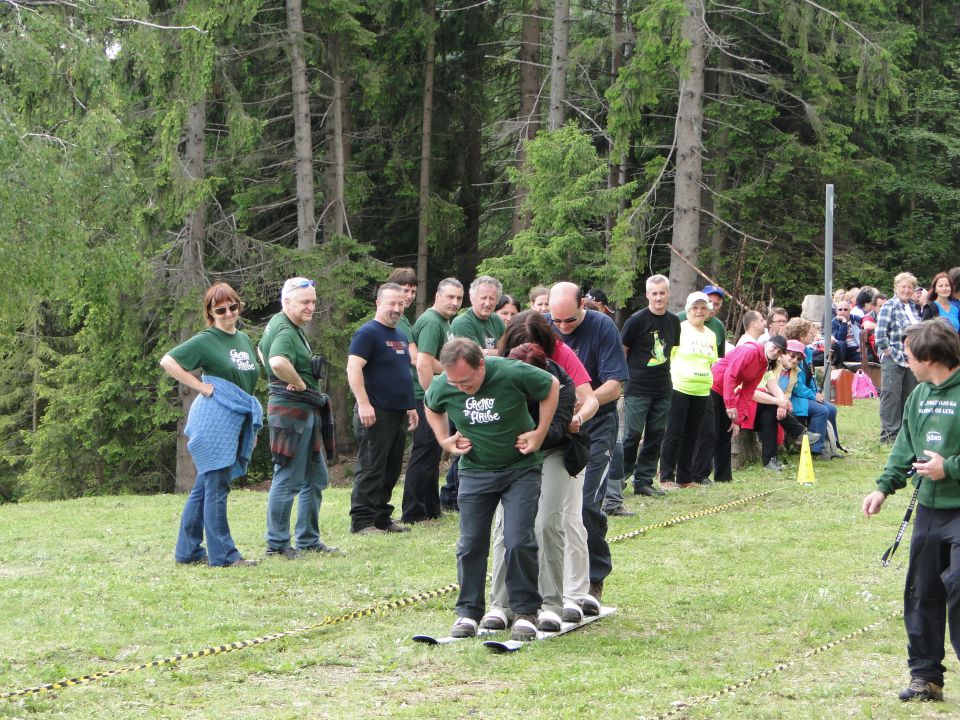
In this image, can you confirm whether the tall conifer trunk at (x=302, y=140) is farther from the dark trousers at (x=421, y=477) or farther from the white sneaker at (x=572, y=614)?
the white sneaker at (x=572, y=614)

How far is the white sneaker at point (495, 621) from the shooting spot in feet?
20.7

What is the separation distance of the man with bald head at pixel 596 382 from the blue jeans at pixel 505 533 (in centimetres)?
72

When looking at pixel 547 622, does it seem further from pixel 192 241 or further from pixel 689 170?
pixel 192 241

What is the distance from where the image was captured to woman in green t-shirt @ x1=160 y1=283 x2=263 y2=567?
8070mm

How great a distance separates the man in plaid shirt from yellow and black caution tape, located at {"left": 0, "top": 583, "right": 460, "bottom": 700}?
7.35 m

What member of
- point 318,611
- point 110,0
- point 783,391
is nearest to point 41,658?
point 318,611

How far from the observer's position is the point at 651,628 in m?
6.55

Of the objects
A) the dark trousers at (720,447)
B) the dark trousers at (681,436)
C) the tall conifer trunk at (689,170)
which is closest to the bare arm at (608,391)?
the dark trousers at (681,436)

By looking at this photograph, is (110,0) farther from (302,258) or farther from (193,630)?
(193,630)

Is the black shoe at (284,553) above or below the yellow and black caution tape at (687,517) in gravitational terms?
below

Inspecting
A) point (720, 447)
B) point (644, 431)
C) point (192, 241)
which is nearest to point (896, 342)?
point (720, 447)

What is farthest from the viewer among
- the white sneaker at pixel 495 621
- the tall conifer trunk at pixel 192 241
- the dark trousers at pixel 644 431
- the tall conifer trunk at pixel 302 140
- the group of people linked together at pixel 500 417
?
the tall conifer trunk at pixel 302 140

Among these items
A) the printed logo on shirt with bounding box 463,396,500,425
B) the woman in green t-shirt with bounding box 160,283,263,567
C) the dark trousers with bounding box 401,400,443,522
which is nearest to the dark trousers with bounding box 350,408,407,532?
the dark trousers with bounding box 401,400,443,522

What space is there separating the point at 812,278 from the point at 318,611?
21809 mm
